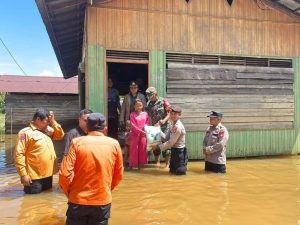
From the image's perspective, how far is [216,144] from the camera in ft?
24.0

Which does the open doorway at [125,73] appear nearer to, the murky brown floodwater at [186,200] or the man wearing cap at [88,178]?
the murky brown floodwater at [186,200]

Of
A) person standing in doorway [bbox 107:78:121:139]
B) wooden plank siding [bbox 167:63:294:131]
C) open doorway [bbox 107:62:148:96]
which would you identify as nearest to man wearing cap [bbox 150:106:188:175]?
wooden plank siding [bbox 167:63:294:131]

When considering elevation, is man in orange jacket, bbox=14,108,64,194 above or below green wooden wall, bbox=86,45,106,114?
below

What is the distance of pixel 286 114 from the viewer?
33.3 feet

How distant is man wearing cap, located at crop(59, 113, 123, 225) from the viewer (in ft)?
10.8

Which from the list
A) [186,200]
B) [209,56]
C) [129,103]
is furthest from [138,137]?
[209,56]

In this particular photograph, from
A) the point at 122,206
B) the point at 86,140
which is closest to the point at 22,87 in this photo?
the point at 122,206

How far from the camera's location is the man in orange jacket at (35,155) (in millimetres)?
5523

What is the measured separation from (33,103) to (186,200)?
54.4 feet

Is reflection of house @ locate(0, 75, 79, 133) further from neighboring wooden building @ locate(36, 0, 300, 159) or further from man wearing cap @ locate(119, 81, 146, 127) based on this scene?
man wearing cap @ locate(119, 81, 146, 127)

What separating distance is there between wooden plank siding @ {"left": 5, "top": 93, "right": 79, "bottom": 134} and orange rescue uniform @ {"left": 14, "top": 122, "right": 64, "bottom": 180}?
1459 cm

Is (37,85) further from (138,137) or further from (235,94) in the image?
(138,137)

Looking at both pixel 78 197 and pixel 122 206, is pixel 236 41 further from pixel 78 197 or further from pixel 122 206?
pixel 78 197

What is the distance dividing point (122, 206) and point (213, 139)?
2898 mm
